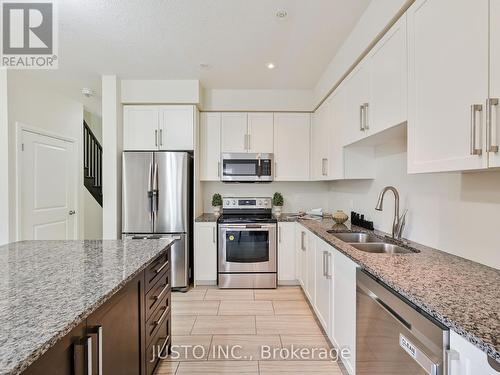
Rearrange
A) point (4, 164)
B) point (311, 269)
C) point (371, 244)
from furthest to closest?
point (4, 164)
point (311, 269)
point (371, 244)

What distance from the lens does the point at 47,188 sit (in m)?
3.77

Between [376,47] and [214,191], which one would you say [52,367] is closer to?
[376,47]

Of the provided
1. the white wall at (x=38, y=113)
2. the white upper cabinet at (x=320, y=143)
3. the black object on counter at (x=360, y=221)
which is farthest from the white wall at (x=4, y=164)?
the black object on counter at (x=360, y=221)

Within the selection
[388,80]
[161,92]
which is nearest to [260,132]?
[161,92]

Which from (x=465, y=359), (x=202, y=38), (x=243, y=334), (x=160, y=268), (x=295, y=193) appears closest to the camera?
(x=465, y=359)

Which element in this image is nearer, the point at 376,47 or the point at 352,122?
the point at 376,47

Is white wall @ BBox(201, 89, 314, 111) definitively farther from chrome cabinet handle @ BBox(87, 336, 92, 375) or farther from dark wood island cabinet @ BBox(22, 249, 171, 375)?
chrome cabinet handle @ BBox(87, 336, 92, 375)

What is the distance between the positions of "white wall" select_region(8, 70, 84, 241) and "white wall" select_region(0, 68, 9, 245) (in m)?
0.04

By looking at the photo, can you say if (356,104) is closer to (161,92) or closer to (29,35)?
(161,92)

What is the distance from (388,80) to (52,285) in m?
2.12

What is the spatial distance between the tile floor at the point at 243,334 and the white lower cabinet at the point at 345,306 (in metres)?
0.28

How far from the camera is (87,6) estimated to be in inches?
82.0

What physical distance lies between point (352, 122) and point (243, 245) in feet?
6.34

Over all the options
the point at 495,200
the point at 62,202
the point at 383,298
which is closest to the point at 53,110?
the point at 62,202
